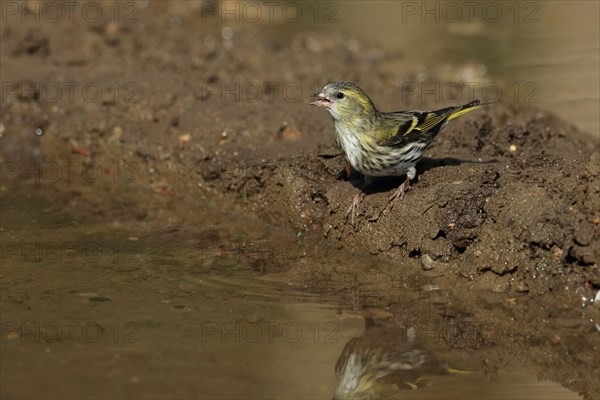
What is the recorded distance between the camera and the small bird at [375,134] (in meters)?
7.61

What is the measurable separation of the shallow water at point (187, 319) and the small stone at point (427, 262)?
0.19 metres

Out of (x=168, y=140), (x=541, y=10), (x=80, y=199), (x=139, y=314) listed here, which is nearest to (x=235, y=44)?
(x=168, y=140)

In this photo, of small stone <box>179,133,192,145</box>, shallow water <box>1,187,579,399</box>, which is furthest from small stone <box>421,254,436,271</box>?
small stone <box>179,133,192,145</box>

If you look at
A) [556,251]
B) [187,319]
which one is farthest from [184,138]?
[556,251]

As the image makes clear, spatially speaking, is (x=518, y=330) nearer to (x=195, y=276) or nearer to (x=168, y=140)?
(x=195, y=276)

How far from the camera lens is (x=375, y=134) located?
763 centimetres

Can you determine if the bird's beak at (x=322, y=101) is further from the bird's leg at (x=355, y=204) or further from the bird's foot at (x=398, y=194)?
the bird's foot at (x=398, y=194)

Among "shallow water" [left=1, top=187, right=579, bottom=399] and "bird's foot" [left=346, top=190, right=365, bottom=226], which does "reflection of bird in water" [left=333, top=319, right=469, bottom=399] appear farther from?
"bird's foot" [left=346, top=190, right=365, bottom=226]

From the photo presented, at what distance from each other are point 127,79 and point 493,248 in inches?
215

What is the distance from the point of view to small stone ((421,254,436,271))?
7.38m

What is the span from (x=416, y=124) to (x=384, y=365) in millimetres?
2514

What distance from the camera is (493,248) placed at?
706 cm

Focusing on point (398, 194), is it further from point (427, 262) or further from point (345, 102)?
point (345, 102)

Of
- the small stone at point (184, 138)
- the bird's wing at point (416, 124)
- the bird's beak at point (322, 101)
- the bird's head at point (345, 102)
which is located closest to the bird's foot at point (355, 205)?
the bird's wing at point (416, 124)
